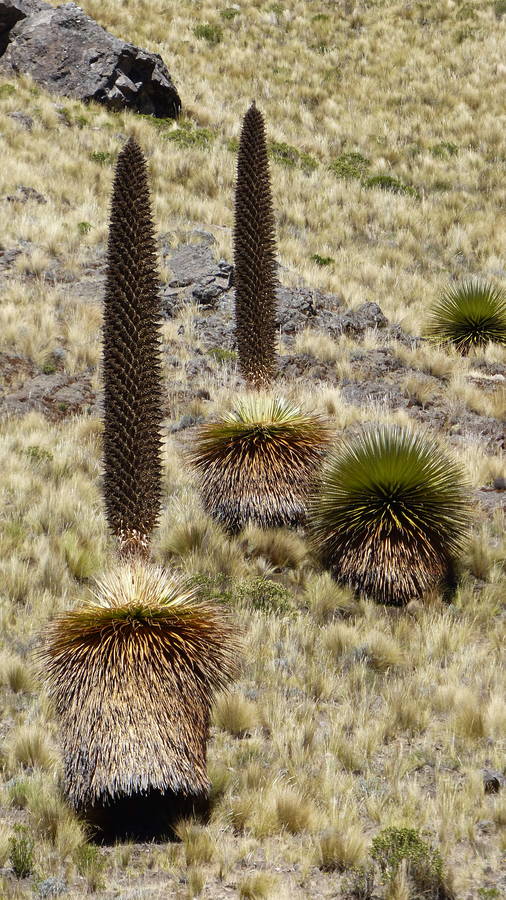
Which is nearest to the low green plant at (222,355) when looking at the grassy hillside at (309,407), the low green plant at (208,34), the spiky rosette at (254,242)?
the grassy hillside at (309,407)

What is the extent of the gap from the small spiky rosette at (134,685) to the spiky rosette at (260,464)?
320cm

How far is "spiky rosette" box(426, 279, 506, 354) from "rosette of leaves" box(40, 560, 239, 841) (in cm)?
975

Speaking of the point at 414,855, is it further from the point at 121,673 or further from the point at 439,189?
the point at 439,189

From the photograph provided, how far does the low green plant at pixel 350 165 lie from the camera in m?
20.8

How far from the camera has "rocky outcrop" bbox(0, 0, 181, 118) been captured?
20.4 meters

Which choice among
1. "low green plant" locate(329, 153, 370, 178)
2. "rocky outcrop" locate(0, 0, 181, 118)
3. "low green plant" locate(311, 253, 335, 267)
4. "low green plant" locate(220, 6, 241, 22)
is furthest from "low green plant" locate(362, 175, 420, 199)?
"low green plant" locate(220, 6, 241, 22)

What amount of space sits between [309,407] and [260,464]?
10.9 ft

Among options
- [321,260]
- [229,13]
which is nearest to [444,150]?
[321,260]

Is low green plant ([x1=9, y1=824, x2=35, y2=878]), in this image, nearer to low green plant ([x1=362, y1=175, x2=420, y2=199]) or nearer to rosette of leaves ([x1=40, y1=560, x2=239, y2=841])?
rosette of leaves ([x1=40, y1=560, x2=239, y2=841])

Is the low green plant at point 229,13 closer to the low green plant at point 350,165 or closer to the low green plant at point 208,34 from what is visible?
the low green plant at point 208,34

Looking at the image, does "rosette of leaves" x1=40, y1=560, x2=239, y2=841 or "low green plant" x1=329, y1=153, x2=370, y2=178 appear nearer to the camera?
"rosette of leaves" x1=40, y1=560, x2=239, y2=841

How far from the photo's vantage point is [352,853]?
14.5ft

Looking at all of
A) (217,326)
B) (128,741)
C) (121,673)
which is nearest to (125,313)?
(121,673)

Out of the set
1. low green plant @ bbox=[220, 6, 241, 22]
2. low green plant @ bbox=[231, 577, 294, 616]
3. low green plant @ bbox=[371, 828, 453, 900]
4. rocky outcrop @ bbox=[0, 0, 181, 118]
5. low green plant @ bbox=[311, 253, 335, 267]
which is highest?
low green plant @ bbox=[220, 6, 241, 22]
